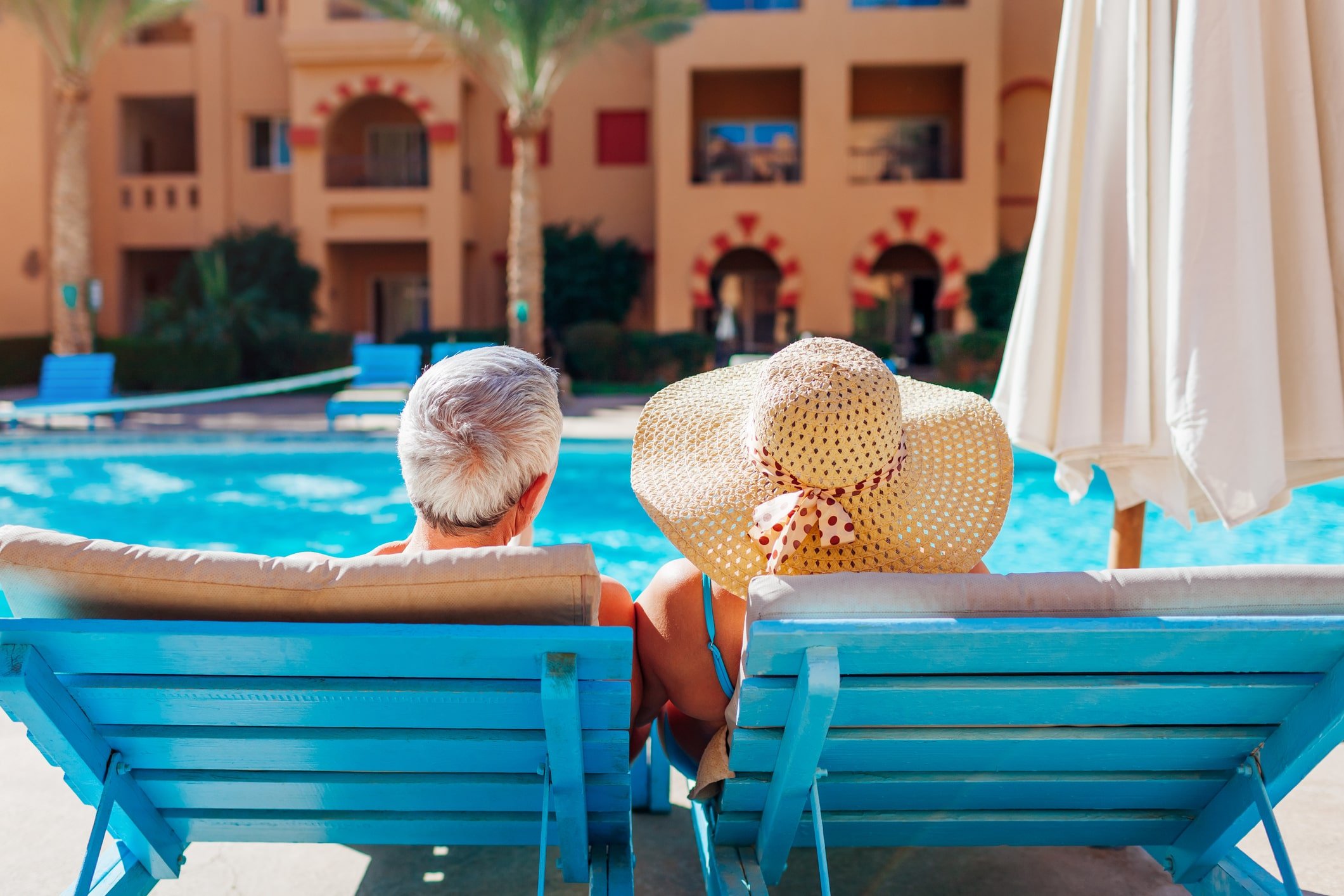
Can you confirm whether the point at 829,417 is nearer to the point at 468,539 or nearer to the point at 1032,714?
the point at 1032,714

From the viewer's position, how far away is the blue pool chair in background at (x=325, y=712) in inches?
61.1

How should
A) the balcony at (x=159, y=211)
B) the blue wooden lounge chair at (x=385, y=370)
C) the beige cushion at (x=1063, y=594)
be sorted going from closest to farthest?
the beige cushion at (x=1063, y=594) < the blue wooden lounge chair at (x=385, y=370) < the balcony at (x=159, y=211)

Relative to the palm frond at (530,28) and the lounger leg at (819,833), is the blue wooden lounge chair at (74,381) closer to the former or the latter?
the palm frond at (530,28)

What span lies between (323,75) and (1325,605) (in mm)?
19816

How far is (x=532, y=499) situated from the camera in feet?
6.44

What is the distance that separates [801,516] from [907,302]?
19.0 m

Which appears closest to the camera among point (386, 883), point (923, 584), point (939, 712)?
point (923, 584)

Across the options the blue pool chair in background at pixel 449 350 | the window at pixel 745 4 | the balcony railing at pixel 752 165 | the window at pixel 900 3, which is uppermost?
the window at pixel 745 4

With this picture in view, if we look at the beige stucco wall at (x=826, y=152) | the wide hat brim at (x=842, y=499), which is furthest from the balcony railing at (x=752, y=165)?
the wide hat brim at (x=842, y=499)

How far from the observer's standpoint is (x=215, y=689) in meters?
1.64

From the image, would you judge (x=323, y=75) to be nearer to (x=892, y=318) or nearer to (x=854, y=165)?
(x=854, y=165)

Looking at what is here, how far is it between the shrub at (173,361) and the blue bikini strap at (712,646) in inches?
602

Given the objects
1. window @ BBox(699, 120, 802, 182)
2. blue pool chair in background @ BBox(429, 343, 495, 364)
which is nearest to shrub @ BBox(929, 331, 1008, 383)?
window @ BBox(699, 120, 802, 182)

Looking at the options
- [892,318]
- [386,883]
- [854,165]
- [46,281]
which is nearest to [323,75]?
[46,281]
